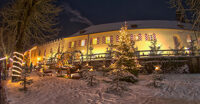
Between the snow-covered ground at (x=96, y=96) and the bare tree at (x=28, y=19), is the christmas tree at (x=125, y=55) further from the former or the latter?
the bare tree at (x=28, y=19)

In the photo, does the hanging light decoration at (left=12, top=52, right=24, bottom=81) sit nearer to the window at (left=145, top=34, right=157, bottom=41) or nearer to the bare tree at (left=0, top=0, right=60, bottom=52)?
Result: the bare tree at (left=0, top=0, right=60, bottom=52)

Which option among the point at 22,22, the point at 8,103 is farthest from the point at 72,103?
the point at 22,22

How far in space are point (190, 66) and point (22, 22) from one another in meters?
18.1

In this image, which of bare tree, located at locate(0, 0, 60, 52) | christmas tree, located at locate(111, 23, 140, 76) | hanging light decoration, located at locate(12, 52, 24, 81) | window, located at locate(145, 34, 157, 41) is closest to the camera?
hanging light decoration, located at locate(12, 52, 24, 81)

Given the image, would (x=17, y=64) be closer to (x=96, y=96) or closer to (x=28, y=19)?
(x=28, y=19)

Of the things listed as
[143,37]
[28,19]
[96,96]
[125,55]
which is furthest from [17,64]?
[143,37]

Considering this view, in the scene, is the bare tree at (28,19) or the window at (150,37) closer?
the bare tree at (28,19)

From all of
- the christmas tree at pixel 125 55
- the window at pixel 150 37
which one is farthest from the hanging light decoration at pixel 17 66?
the window at pixel 150 37

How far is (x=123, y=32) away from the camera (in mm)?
11531

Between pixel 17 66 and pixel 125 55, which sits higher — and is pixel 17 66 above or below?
below

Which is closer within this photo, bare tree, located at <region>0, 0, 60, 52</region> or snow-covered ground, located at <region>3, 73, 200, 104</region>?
snow-covered ground, located at <region>3, 73, 200, 104</region>

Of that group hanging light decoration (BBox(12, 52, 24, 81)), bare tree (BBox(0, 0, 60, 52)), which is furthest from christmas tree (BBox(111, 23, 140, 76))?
hanging light decoration (BBox(12, 52, 24, 81))

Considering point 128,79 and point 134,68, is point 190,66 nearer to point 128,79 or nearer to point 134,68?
point 134,68

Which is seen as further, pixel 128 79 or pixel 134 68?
pixel 134 68
